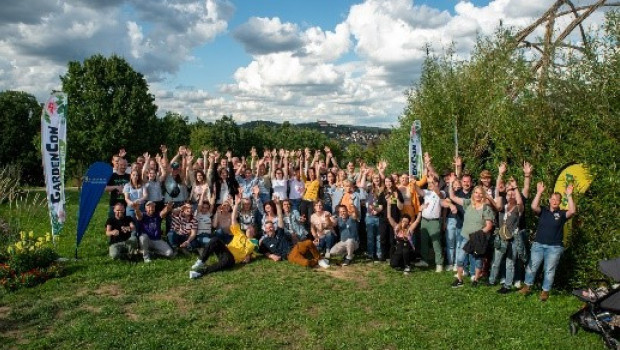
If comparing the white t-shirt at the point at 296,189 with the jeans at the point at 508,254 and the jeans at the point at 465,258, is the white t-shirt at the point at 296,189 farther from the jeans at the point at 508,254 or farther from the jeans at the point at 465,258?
the jeans at the point at 508,254

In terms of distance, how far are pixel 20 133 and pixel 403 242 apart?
41867 millimetres

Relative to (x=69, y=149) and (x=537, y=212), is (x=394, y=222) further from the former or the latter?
(x=69, y=149)

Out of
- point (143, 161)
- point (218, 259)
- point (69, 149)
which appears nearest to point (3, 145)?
point (69, 149)

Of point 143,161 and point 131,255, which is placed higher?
point 143,161

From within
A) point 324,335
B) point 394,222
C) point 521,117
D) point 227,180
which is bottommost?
point 324,335

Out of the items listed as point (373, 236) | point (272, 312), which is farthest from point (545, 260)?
point (272, 312)

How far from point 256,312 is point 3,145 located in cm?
4124

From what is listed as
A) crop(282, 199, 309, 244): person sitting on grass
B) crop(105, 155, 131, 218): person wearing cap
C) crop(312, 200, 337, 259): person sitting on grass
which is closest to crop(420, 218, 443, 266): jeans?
crop(312, 200, 337, 259): person sitting on grass

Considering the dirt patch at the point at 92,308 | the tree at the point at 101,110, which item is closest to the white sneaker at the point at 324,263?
the dirt patch at the point at 92,308

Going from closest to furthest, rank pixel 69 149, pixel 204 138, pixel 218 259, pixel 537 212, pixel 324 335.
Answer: pixel 324 335 < pixel 537 212 < pixel 218 259 < pixel 69 149 < pixel 204 138

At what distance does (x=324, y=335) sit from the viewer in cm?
672

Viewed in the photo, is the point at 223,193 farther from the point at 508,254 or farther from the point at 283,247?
the point at 508,254

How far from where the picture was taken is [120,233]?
34.4 ft

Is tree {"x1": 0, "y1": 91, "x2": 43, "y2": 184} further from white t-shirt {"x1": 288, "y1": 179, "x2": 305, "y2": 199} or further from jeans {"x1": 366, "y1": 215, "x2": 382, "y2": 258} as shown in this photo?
jeans {"x1": 366, "y1": 215, "x2": 382, "y2": 258}
